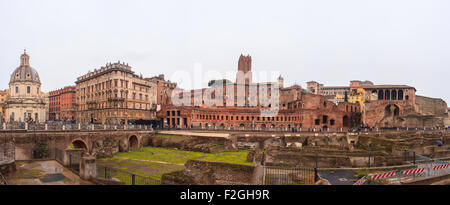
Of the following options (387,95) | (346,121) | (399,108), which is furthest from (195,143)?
(387,95)

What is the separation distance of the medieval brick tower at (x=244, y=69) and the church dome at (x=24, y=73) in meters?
67.8

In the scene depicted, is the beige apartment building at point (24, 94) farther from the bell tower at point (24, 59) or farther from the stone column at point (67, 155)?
the stone column at point (67, 155)

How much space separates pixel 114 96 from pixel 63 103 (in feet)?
173

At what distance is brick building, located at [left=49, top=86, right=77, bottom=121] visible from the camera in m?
101

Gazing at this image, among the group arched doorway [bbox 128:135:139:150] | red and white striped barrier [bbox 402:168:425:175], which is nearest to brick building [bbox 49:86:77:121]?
arched doorway [bbox 128:135:139:150]

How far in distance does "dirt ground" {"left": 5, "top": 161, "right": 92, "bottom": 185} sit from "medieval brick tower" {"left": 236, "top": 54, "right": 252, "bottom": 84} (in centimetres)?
9253

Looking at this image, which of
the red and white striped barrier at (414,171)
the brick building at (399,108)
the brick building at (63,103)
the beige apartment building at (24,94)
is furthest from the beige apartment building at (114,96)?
the brick building at (399,108)

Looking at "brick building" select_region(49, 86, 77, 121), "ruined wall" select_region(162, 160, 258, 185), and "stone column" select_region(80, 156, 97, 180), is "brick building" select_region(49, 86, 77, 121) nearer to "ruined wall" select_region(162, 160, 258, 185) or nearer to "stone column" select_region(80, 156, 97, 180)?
"stone column" select_region(80, 156, 97, 180)

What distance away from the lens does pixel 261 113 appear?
254 ft

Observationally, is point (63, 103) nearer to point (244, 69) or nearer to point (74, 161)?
point (244, 69)

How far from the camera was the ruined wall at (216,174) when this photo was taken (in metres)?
15.0

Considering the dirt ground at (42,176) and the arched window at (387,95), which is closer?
the dirt ground at (42,176)
